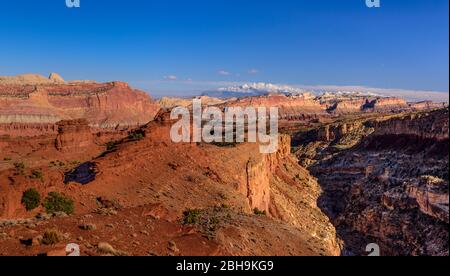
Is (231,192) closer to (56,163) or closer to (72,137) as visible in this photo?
(56,163)

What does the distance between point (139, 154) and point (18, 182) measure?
11.8 meters

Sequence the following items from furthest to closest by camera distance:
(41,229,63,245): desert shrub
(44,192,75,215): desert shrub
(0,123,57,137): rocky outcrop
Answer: (0,123,57,137): rocky outcrop → (44,192,75,215): desert shrub → (41,229,63,245): desert shrub

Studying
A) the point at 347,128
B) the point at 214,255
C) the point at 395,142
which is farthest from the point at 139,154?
the point at 347,128

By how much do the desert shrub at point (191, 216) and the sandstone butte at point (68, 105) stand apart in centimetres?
8681

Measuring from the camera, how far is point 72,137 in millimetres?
66750

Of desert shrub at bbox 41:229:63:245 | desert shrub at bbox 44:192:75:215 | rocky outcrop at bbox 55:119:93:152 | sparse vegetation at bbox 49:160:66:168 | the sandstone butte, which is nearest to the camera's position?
desert shrub at bbox 41:229:63:245

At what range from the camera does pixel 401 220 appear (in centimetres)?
4716

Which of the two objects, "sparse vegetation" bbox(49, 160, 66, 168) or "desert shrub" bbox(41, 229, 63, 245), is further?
"sparse vegetation" bbox(49, 160, 66, 168)

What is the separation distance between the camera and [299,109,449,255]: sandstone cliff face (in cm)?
4456

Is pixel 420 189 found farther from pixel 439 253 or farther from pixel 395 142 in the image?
pixel 395 142

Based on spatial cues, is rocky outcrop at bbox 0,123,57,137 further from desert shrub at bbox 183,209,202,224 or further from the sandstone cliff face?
desert shrub at bbox 183,209,202,224

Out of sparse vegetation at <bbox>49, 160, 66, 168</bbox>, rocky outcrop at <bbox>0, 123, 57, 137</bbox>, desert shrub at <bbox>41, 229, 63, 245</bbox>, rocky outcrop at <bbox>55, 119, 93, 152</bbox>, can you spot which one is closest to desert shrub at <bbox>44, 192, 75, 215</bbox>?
desert shrub at <bbox>41, 229, 63, 245</bbox>

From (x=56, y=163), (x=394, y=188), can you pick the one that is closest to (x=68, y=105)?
(x=56, y=163)

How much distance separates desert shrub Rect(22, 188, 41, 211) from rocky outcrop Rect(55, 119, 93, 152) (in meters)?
43.1
